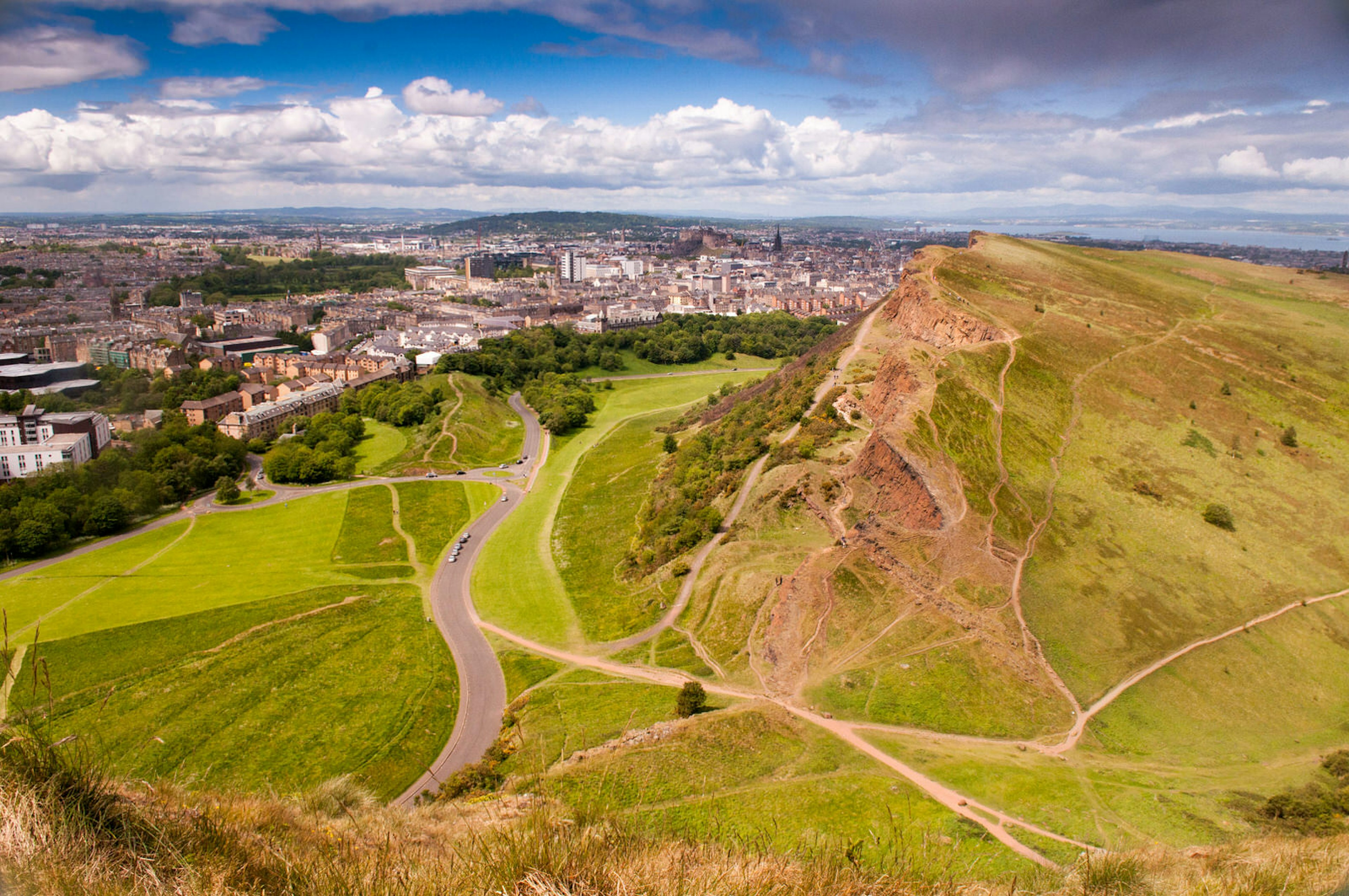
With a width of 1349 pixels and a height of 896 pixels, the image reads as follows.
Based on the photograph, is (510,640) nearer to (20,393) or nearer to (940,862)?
(940,862)

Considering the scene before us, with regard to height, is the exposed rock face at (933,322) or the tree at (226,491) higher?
the exposed rock face at (933,322)

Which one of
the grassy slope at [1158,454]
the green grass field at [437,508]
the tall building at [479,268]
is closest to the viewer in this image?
the grassy slope at [1158,454]

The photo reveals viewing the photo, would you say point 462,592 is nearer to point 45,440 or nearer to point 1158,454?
point 1158,454

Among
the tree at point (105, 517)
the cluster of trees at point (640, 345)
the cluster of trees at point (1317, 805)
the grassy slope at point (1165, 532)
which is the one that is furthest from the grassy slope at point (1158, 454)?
the tree at point (105, 517)

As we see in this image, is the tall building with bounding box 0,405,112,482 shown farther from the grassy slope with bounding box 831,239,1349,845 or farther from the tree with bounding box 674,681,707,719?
the grassy slope with bounding box 831,239,1349,845

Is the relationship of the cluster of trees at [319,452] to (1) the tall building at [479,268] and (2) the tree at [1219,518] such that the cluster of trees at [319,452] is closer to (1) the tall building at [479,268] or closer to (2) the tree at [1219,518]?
(2) the tree at [1219,518]

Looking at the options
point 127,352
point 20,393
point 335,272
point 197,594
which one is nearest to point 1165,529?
point 197,594

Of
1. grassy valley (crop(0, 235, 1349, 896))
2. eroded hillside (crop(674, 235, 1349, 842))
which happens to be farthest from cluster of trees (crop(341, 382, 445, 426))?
eroded hillside (crop(674, 235, 1349, 842))
